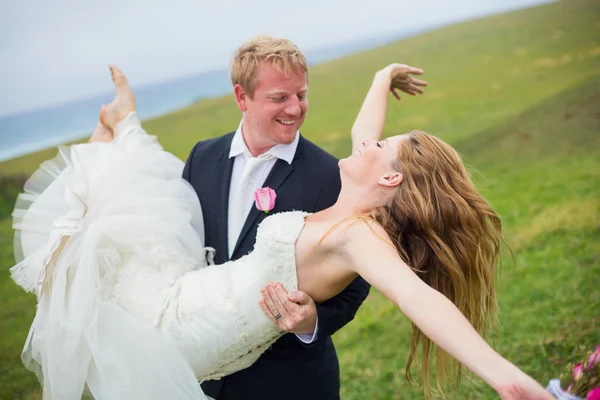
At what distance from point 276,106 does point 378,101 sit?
643mm

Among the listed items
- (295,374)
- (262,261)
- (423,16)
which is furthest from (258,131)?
(423,16)

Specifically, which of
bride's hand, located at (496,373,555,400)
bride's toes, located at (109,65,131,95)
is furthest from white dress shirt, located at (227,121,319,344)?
bride's hand, located at (496,373,555,400)

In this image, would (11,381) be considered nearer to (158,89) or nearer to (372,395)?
(372,395)

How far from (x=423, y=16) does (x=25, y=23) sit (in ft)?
19.0

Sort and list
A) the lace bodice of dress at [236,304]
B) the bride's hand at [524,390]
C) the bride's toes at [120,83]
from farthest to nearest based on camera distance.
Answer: the bride's toes at [120,83], the lace bodice of dress at [236,304], the bride's hand at [524,390]

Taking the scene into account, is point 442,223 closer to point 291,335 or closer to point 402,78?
point 291,335

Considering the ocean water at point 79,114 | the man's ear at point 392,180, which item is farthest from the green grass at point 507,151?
the man's ear at point 392,180

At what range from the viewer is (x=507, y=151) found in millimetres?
7605

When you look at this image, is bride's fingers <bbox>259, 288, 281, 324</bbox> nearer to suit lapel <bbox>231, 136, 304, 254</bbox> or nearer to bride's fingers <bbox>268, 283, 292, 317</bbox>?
bride's fingers <bbox>268, 283, 292, 317</bbox>

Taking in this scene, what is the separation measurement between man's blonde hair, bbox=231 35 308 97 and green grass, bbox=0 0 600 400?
96 cm

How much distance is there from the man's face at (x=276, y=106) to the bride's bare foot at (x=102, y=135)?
0.83m

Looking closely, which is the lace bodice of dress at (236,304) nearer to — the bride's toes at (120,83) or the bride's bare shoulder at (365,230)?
the bride's bare shoulder at (365,230)

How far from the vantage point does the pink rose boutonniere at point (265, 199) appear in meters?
2.78

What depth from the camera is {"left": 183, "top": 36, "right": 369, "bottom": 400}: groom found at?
2.81 meters
